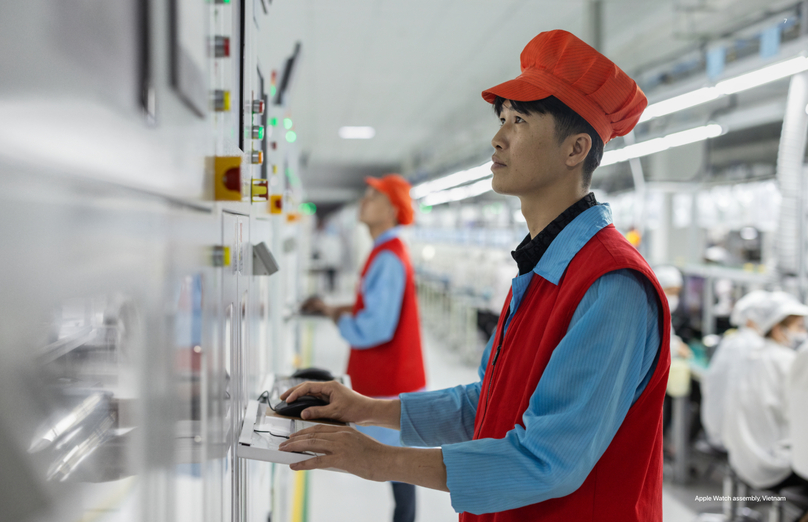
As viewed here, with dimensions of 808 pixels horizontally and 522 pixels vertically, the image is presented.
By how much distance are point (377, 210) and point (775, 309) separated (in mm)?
2466

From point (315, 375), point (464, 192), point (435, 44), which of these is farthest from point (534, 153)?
point (464, 192)

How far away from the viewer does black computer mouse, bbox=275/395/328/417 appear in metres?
1.17

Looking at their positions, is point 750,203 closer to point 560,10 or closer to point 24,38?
point 560,10

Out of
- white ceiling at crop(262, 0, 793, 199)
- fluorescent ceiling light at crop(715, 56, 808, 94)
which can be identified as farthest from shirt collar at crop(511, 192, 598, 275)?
fluorescent ceiling light at crop(715, 56, 808, 94)

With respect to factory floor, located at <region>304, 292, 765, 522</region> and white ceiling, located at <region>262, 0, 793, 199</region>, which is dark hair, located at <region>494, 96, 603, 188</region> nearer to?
white ceiling, located at <region>262, 0, 793, 199</region>

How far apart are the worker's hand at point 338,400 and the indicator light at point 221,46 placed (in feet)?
2.26

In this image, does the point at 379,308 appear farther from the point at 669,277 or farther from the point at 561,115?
the point at 669,277

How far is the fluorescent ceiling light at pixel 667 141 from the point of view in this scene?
12.2 ft

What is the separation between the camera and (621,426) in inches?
38.3

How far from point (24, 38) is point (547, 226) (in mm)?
909

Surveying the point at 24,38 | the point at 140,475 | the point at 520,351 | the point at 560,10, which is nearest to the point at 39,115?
the point at 24,38

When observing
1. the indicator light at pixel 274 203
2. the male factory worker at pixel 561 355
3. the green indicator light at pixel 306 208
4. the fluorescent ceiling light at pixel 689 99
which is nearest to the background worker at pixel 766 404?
the fluorescent ceiling light at pixel 689 99

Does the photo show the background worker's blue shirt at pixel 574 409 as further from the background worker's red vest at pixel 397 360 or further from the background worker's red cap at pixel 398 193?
the background worker's red cap at pixel 398 193

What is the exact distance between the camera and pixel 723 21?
4.41m
